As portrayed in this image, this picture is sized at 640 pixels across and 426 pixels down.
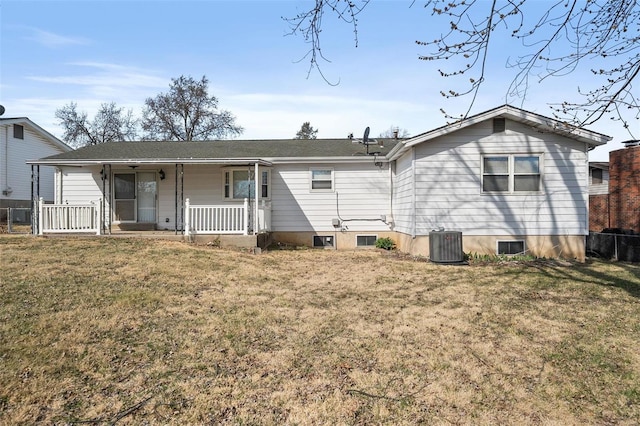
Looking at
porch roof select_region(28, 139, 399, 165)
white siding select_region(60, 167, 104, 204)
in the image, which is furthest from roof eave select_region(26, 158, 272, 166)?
white siding select_region(60, 167, 104, 204)

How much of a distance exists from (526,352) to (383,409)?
93.5 inches

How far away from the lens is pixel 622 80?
4410mm

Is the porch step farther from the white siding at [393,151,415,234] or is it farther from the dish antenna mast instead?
the white siding at [393,151,415,234]

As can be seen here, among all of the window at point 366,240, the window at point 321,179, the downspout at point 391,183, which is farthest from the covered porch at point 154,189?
the downspout at point 391,183

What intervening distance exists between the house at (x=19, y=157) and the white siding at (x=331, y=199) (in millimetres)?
13969

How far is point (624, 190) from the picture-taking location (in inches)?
707

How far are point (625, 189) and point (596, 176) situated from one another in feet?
15.1

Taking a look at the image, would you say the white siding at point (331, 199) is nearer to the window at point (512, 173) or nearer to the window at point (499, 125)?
the window at point (512, 173)

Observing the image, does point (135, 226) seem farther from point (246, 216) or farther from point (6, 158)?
point (6, 158)

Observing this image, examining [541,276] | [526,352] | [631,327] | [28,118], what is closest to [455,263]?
[541,276]

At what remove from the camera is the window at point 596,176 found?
21906mm

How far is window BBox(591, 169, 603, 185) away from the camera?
71.9 feet

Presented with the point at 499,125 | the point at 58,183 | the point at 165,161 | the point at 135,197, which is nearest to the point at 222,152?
the point at 165,161

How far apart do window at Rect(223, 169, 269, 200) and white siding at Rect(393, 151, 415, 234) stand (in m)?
4.58
